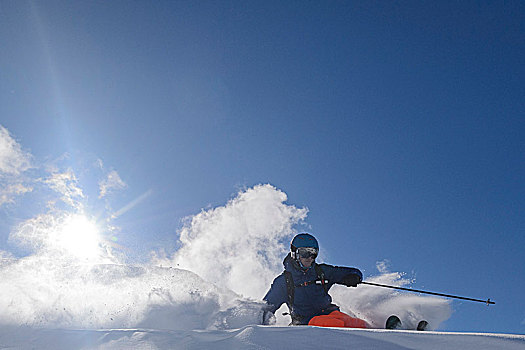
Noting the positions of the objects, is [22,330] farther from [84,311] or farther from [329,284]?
[329,284]

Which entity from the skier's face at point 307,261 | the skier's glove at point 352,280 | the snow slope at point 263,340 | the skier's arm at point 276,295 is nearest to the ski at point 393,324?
the skier's glove at point 352,280

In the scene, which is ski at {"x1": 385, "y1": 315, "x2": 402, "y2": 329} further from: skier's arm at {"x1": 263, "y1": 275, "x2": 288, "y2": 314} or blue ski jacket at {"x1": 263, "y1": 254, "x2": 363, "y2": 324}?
skier's arm at {"x1": 263, "y1": 275, "x2": 288, "y2": 314}

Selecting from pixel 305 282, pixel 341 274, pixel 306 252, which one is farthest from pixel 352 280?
pixel 306 252

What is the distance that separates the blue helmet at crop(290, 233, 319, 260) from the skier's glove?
0.74 m

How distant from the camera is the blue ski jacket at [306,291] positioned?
685 centimetres

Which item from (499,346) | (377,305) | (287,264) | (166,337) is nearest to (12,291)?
(166,337)

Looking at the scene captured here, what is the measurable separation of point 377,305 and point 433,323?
49.8 inches

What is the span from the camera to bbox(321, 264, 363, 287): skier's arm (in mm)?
6836

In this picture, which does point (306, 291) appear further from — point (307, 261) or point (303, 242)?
point (303, 242)

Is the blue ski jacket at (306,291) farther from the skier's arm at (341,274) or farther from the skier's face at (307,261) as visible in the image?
the skier's face at (307,261)

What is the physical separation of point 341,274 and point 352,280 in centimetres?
27

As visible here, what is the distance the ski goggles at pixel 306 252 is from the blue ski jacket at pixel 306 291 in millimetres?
226

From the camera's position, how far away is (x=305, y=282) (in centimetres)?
691

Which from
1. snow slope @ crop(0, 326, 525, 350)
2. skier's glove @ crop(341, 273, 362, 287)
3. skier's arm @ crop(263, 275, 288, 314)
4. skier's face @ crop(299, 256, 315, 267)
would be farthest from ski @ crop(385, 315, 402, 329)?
snow slope @ crop(0, 326, 525, 350)
